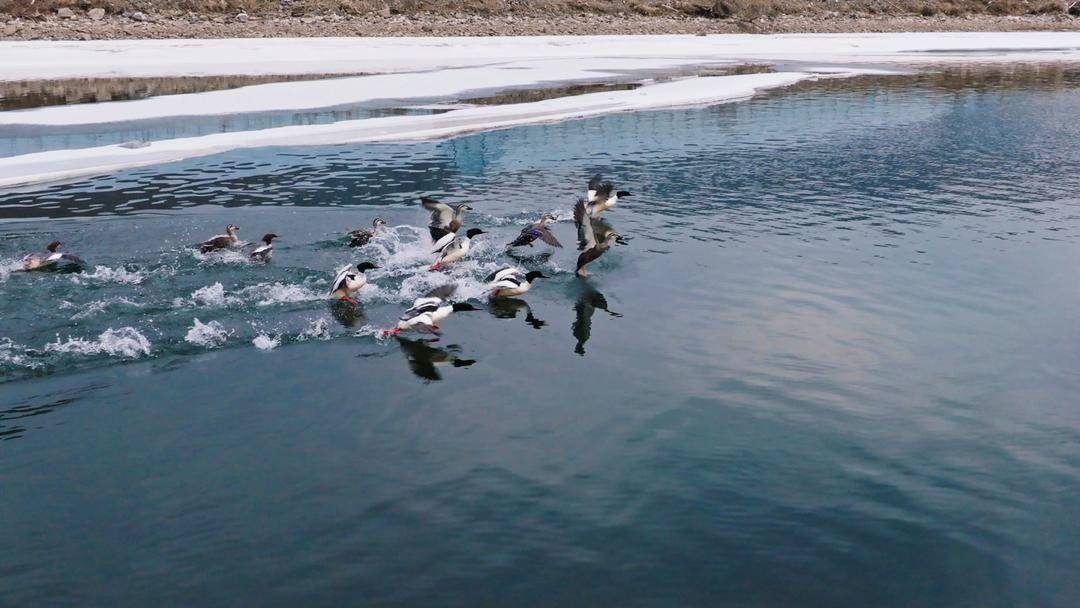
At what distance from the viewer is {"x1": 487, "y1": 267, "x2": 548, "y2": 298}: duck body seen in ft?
48.0

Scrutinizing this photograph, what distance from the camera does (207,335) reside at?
42.3ft

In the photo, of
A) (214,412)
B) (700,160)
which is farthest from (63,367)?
(700,160)

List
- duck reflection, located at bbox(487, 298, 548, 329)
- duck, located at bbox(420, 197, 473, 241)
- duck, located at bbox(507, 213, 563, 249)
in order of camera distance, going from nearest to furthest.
→ duck reflection, located at bbox(487, 298, 548, 329), duck, located at bbox(507, 213, 563, 249), duck, located at bbox(420, 197, 473, 241)

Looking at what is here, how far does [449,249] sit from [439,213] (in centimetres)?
133

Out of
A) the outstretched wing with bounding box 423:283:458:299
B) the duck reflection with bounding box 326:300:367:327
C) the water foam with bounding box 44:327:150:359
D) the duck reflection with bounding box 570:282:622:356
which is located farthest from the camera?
the outstretched wing with bounding box 423:283:458:299

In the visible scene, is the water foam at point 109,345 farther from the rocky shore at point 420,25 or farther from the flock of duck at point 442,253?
the rocky shore at point 420,25

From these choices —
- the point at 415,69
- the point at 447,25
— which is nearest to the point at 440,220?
the point at 415,69

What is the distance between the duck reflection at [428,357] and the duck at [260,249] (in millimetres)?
3616

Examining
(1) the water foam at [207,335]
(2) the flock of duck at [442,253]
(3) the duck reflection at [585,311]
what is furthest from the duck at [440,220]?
(1) the water foam at [207,335]

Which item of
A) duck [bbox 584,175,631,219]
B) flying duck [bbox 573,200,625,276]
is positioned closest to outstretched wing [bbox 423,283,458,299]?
flying duck [bbox 573,200,625,276]

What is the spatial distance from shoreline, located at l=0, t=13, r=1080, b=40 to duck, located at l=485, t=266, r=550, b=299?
1633 inches

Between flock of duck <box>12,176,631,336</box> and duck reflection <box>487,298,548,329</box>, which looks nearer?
flock of duck <box>12,176,631,336</box>

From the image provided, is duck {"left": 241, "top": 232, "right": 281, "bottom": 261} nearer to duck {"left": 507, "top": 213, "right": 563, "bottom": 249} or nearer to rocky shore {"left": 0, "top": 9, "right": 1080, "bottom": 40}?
duck {"left": 507, "top": 213, "right": 563, "bottom": 249}

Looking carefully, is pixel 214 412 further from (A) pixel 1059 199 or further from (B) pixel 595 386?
(A) pixel 1059 199
